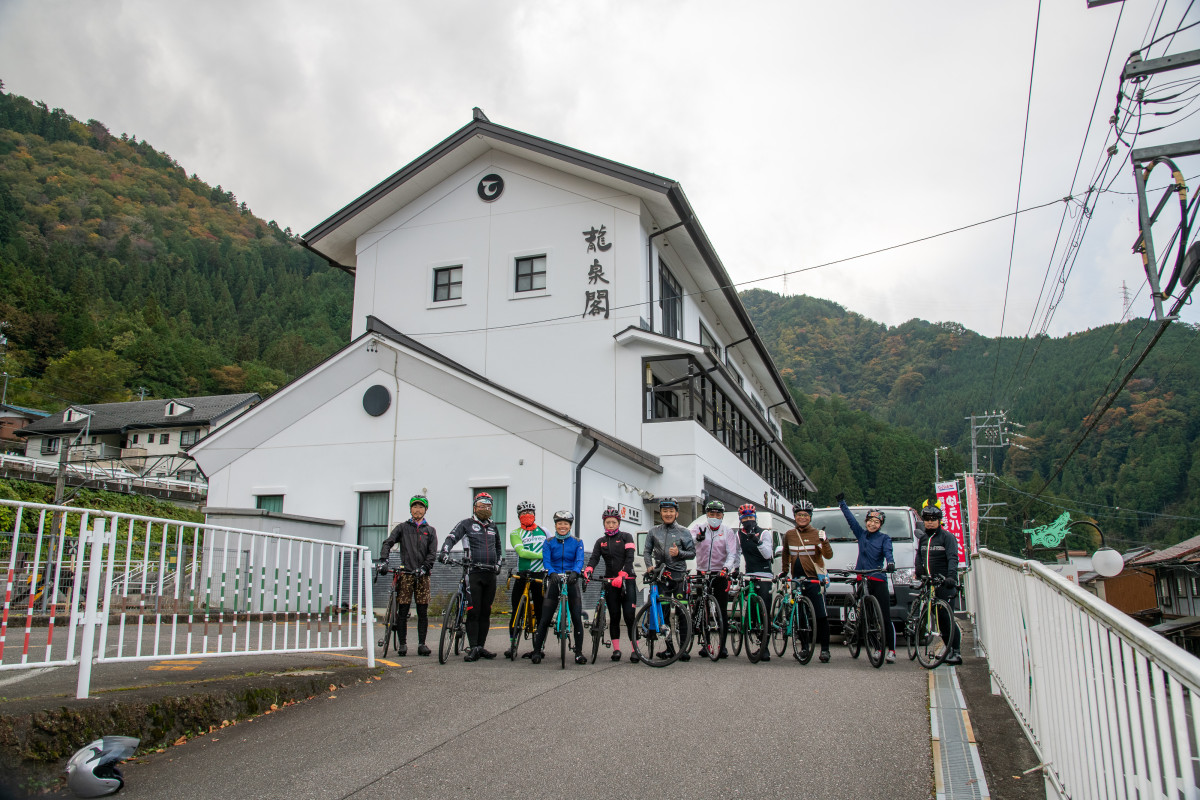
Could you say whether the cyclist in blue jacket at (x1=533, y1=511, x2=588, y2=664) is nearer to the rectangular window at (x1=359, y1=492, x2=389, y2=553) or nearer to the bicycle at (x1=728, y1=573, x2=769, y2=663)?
the bicycle at (x1=728, y1=573, x2=769, y2=663)

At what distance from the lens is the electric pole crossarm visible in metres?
11.3

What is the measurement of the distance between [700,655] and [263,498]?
1457 centimetres

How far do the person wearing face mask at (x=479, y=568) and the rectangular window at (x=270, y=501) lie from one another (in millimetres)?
12561

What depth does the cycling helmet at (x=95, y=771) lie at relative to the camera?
15.7 ft

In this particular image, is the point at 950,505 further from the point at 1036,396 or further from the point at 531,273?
the point at 1036,396

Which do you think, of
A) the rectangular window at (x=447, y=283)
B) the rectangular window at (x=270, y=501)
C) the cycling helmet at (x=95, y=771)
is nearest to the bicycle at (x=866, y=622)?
the cycling helmet at (x=95, y=771)

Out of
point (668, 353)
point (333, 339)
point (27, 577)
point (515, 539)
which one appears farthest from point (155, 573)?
point (333, 339)

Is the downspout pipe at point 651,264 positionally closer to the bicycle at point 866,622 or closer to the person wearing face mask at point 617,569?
the person wearing face mask at point 617,569

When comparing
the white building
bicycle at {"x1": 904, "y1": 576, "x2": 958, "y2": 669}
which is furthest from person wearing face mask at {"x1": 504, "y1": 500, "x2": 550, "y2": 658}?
the white building

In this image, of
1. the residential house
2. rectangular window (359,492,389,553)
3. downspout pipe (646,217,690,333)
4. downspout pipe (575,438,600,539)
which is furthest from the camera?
the residential house

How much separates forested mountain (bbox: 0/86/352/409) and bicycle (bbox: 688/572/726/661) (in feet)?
283

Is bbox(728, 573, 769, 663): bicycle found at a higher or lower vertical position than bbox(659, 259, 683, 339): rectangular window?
lower

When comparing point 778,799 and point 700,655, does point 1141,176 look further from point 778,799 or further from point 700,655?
point 778,799

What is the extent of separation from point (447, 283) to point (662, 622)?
59.0 feet
